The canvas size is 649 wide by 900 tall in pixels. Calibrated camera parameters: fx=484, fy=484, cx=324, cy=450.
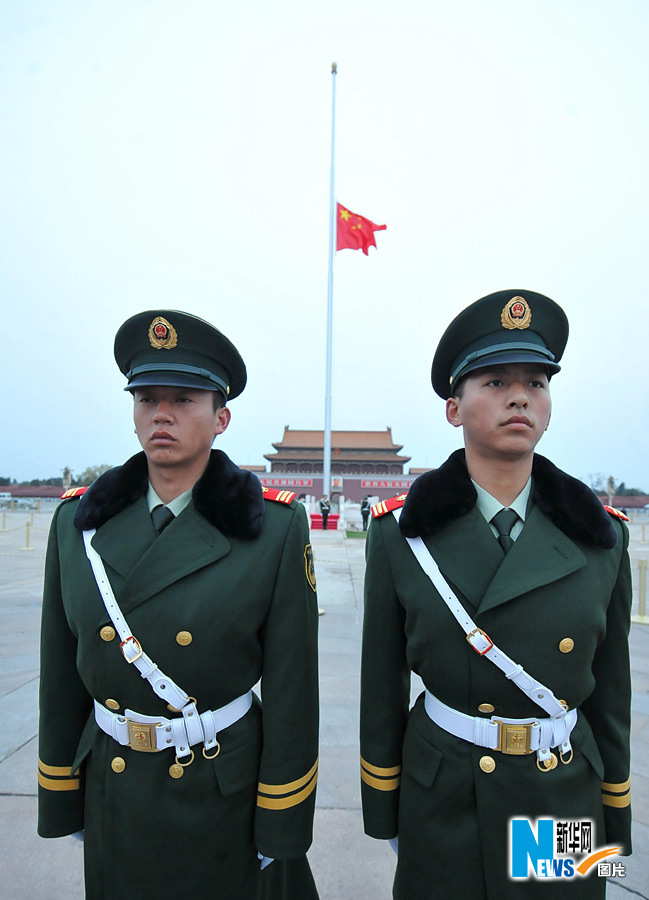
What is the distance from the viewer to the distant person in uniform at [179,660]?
1.30m

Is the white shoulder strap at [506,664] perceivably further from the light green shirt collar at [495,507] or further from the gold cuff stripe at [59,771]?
the gold cuff stripe at [59,771]

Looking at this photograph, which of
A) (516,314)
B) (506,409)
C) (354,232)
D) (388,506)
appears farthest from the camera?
(354,232)

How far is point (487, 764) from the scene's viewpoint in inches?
49.3

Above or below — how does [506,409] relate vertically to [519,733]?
above

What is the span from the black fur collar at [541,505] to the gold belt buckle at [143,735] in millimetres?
872

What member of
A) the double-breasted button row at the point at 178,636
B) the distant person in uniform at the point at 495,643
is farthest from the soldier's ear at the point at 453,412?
the double-breasted button row at the point at 178,636

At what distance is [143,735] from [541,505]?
1.28m

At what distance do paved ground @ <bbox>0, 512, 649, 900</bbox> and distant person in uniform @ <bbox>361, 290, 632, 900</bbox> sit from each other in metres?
0.71

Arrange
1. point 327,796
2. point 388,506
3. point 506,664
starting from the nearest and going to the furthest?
1. point 506,664
2. point 388,506
3. point 327,796

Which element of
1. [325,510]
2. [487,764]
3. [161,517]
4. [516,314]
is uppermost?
[516,314]

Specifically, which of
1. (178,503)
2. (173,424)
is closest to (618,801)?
(178,503)

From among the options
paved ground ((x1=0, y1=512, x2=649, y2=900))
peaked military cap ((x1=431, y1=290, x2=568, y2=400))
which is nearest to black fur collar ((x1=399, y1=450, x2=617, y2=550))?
peaked military cap ((x1=431, y1=290, x2=568, y2=400))

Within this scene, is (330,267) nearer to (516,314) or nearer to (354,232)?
(354,232)

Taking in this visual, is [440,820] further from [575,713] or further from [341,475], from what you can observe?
[341,475]
